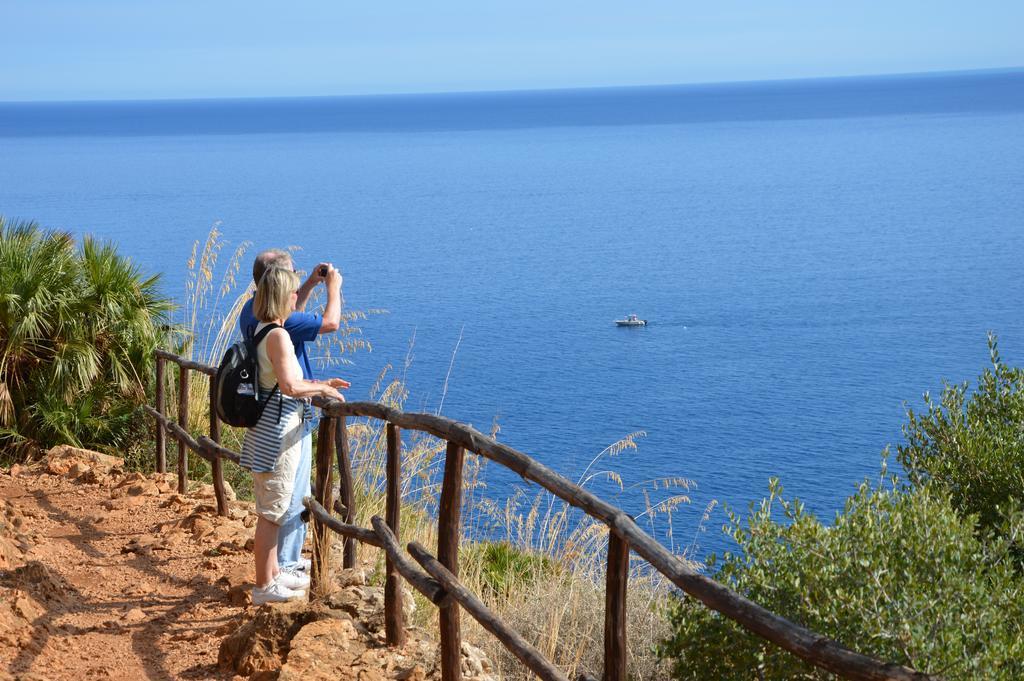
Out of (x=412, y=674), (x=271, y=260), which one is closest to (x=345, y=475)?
(x=271, y=260)

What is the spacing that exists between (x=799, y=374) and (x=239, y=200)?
58656 millimetres

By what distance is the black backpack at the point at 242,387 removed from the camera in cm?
512

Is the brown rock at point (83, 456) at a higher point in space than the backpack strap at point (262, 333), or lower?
lower

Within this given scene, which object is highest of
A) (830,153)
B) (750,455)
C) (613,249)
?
(830,153)

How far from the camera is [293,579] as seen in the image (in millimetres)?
5391

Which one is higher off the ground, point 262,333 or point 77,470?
point 262,333

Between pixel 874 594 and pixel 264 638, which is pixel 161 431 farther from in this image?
pixel 874 594

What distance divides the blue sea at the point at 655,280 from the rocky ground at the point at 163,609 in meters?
2.61

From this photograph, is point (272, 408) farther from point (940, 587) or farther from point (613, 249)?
point (613, 249)

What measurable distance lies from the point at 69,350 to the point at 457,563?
642 centimetres

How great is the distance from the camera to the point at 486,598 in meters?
6.79

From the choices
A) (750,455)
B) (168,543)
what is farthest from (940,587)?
(750,455)

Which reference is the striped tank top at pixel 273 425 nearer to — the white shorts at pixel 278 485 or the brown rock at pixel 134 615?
the white shorts at pixel 278 485

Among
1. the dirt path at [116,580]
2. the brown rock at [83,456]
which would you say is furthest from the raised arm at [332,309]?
the brown rock at [83,456]
